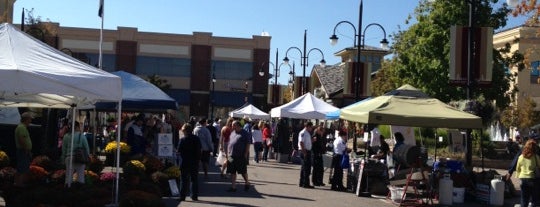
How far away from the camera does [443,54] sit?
3909 cm

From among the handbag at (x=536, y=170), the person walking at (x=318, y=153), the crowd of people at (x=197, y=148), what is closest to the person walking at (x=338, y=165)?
the crowd of people at (x=197, y=148)

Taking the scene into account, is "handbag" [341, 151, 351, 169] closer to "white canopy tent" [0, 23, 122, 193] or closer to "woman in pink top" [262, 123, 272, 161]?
"white canopy tent" [0, 23, 122, 193]

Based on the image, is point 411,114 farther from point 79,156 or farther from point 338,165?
point 79,156

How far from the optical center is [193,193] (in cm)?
1405

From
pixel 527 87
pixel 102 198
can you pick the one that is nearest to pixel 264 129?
pixel 102 198

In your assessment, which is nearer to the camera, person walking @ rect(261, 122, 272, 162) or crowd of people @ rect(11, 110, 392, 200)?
crowd of people @ rect(11, 110, 392, 200)

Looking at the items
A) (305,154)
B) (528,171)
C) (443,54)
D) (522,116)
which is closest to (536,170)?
(528,171)

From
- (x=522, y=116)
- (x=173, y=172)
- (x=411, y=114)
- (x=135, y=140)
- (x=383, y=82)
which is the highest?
(x=383, y=82)

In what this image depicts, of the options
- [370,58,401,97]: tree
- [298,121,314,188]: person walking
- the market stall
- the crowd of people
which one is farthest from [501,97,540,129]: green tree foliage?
the market stall

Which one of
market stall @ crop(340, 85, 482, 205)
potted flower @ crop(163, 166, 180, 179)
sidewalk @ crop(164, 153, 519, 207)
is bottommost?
sidewalk @ crop(164, 153, 519, 207)

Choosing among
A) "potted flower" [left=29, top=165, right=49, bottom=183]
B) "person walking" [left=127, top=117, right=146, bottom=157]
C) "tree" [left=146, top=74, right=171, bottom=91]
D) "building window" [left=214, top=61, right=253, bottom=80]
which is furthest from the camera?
"building window" [left=214, top=61, right=253, bottom=80]

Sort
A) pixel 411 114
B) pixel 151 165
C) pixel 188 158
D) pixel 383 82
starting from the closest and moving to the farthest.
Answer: pixel 188 158
pixel 151 165
pixel 411 114
pixel 383 82

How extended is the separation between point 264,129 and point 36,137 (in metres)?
12.6

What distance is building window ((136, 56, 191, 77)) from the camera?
270ft
